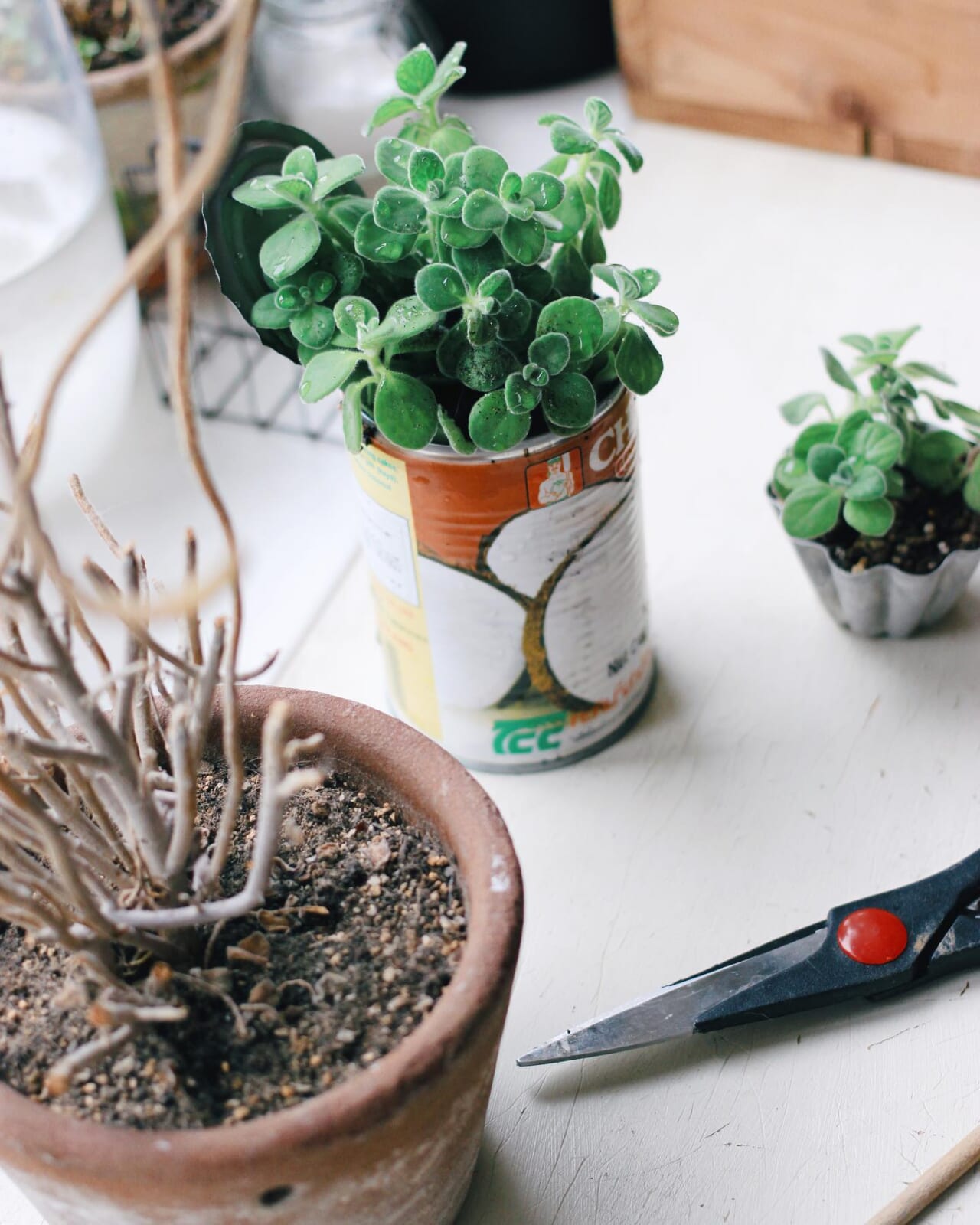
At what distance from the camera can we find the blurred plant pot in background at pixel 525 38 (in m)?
1.11

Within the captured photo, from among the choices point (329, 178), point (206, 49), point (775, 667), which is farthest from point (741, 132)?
point (329, 178)

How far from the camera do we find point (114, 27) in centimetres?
100

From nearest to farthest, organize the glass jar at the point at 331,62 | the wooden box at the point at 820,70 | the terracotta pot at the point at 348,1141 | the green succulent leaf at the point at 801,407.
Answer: the terracotta pot at the point at 348,1141, the green succulent leaf at the point at 801,407, the wooden box at the point at 820,70, the glass jar at the point at 331,62

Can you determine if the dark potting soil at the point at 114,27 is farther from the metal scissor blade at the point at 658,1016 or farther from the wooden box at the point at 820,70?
the metal scissor blade at the point at 658,1016

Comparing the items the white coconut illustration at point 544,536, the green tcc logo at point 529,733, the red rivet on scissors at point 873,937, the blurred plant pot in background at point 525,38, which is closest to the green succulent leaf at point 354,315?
the white coconut illustration at point 544,536

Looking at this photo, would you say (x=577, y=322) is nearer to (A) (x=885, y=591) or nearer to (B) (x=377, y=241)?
(B) (x=377, y=241)

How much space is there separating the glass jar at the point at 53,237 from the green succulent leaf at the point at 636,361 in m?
0.35

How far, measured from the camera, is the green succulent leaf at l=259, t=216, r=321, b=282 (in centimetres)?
52

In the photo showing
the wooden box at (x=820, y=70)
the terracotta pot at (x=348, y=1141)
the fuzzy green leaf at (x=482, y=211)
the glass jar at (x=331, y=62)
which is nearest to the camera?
the terracotta pot at (x=348, y=1141)

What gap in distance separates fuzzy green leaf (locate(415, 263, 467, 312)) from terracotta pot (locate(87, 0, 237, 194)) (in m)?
0.50

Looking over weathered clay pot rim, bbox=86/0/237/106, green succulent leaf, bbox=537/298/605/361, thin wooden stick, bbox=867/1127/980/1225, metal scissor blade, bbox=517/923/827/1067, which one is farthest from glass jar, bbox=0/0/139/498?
thin wooden stick, bbox=867/1127/980/1225

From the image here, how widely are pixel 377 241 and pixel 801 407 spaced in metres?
0.28

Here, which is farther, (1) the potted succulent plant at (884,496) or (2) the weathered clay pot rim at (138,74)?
(2) the weathered clay pot rim at (138,74)

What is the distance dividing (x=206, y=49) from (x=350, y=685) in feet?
1.61
